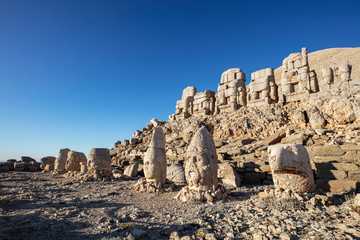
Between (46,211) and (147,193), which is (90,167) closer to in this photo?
(147,193)

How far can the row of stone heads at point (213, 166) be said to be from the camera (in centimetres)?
514

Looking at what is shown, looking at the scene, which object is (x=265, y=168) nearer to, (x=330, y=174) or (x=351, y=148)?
(x=330, y=174)

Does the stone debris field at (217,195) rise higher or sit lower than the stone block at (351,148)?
lower

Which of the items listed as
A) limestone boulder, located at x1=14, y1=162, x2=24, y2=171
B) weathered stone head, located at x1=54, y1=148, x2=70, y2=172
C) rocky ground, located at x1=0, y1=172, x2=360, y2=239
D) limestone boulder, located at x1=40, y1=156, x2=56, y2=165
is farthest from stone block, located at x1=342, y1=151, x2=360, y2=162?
limestone boulder, located at x1=14, y1=162, x2=24, y2=171

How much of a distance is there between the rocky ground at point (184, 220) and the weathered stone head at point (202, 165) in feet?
2.35

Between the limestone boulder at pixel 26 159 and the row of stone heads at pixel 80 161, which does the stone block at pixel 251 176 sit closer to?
the row of stone heads at pixel 80 161

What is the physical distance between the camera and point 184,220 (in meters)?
3.97

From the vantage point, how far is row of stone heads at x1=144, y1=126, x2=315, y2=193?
5.14 meters

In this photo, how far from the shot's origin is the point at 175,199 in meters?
5.95

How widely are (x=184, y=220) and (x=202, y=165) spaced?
2.12 meters

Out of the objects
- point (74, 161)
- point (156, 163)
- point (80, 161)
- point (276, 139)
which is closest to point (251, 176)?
point (156, 163)

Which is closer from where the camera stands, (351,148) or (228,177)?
(351,148)

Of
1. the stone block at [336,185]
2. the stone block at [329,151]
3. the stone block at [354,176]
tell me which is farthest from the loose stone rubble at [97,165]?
the stone block at [354,176]

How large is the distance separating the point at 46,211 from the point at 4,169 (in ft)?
50.3
